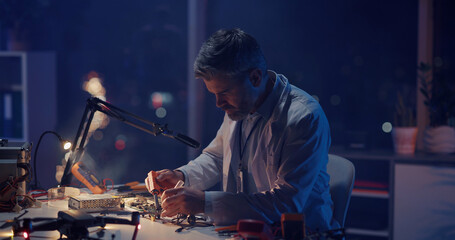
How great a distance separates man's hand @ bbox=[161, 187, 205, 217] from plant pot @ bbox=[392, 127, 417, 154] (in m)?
2.04

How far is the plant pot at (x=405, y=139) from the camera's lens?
304 centimetres

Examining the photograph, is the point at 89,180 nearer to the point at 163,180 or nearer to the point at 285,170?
the point at 163,180

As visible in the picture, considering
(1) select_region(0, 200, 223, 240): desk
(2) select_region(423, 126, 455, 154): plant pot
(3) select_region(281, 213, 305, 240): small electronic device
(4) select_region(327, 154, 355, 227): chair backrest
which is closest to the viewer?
(3) select_region(281, 213, 305, 240): small electronic device

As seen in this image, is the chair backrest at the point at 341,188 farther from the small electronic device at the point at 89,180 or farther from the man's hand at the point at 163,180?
the small electronic device at the point at 89,180

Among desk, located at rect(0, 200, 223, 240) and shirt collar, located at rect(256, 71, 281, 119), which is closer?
desk, located at rect(0, 200, 223, 240)

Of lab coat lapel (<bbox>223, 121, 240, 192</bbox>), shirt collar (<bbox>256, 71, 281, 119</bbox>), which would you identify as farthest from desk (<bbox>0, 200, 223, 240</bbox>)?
shirt collar (<bbox>256, 71, 281, 119</bbox>)

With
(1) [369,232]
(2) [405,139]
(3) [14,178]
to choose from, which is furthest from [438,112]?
(3) [14,178]

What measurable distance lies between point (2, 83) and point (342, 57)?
325 centimetres

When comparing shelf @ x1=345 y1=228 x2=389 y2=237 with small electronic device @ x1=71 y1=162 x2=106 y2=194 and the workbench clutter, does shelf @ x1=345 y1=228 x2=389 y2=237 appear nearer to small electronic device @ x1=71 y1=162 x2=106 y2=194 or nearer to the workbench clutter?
small electronic device @ x1=71 y1=162 x2=106 y2=194

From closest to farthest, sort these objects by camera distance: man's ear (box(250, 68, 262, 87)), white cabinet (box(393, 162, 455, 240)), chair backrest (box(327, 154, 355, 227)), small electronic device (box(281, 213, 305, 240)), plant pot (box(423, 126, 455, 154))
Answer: small electronic device (box(281, 213, 305, 240))
man's ear (box(250, 68, 262, 87))
chair backrest (box(327, 154, 355, 227))
white cabinet (box(393, 162, 455, 240))
plant pot (box(423, 126, 455, 154))

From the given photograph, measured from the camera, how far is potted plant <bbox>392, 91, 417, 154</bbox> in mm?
3049

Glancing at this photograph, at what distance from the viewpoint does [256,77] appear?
1.70 meters

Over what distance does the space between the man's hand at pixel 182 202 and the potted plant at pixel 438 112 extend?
2.18m

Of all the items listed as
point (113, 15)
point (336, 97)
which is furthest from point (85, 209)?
point (113, 15)
